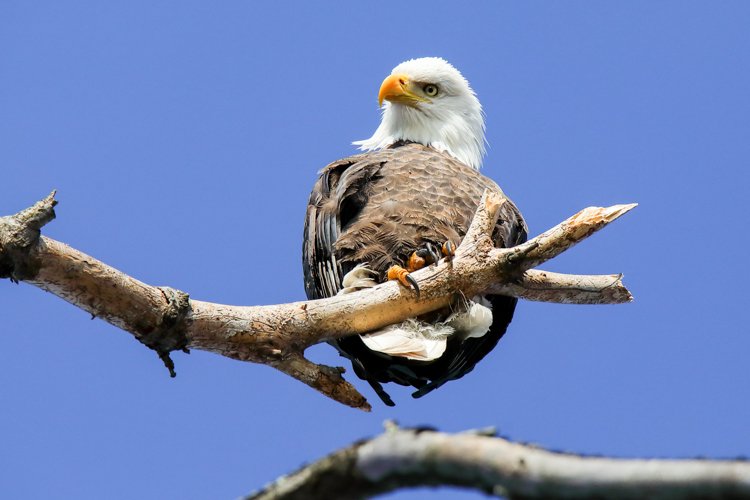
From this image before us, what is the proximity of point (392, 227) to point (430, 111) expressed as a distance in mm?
2071

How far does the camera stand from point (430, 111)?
20.4ft

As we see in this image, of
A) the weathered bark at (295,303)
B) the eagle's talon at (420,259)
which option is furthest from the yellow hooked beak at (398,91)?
the weathered bark at (295,303)

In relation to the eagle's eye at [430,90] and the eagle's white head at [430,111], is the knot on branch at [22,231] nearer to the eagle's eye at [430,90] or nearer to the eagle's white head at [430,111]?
the eagle's white head at [430,111]

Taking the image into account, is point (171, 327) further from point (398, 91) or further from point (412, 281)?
point (398, 91)

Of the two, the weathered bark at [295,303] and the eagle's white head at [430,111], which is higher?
the eagle's white head at [430,111]

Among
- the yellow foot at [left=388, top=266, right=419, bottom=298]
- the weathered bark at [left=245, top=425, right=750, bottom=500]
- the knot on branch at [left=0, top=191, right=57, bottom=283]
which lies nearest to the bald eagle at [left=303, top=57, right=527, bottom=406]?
the yellow foot at [left=388, top=266, right=419, bottom=298]

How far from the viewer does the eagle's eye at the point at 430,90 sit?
20.5 ft

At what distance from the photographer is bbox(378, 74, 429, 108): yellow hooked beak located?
6.04m

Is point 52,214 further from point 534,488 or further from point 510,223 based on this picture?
point 510,223

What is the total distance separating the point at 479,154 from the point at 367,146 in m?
1.04

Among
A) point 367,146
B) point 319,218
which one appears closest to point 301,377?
point 319,218

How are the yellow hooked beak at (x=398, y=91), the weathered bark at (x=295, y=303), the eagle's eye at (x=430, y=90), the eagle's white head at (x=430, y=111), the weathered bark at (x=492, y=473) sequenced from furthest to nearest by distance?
the eagle's eye at (x=430, y=90), the eagle's white head at (x=430, y=111), the yellow hooked beak at (x=398, y=91), the weathered bark at (x=295, y=303), the weathered bark at (x=492, y=473)

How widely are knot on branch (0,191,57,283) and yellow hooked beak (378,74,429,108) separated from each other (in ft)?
12.3

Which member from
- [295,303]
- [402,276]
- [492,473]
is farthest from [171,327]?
[492,473]
